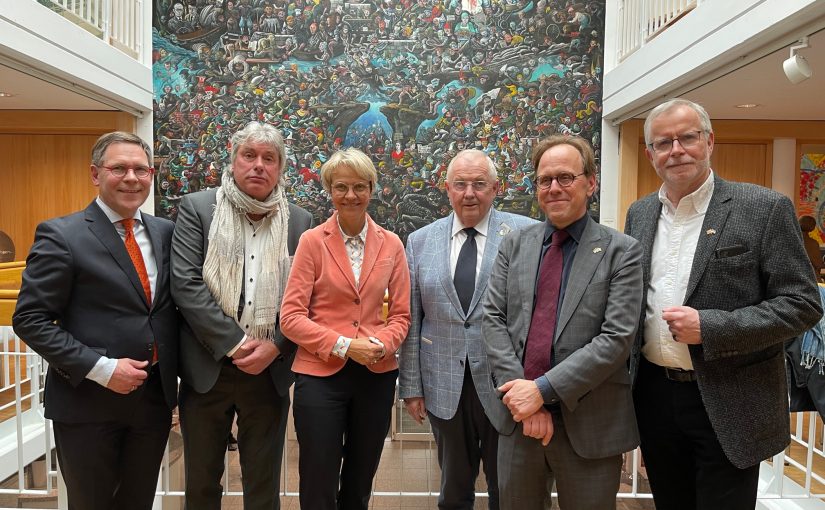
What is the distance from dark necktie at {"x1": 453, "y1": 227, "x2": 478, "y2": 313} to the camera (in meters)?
2.74

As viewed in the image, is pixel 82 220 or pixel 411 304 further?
pixel 411 304

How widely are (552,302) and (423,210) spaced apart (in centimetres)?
706

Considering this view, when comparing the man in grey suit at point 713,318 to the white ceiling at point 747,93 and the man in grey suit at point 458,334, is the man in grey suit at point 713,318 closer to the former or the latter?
the man in grey suit at point 458,334

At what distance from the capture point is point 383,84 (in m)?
9.14

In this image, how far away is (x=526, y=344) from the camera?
88.4 inches

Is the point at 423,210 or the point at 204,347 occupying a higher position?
the point at 423,210

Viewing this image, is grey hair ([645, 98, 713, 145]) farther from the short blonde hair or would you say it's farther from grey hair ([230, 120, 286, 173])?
grey hair ([230, 120, 286, 173])

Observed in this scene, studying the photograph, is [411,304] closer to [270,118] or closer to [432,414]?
[432,414]

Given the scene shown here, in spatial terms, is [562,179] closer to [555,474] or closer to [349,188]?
[349,188]

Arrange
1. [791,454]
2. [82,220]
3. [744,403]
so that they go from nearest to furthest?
[744,403] → [82,220] → [791,454]

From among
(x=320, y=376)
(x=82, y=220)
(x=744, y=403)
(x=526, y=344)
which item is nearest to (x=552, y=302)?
(x=526, y=344)

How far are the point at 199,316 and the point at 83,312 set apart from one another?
0.44 metres

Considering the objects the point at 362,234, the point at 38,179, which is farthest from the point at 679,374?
the point at 38,179

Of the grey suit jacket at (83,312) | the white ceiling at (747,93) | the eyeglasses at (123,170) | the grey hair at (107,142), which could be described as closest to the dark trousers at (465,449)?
the grey suit jacket at (83,312)
